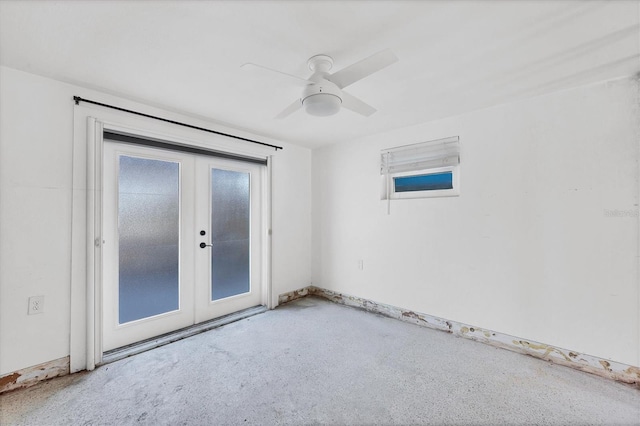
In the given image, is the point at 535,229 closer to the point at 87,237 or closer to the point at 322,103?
the point at 322,103

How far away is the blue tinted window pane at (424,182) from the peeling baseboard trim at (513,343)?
1.40 m

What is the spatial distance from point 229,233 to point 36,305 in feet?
5.52

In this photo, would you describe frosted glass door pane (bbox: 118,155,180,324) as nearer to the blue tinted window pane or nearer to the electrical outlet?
the electrical outlet

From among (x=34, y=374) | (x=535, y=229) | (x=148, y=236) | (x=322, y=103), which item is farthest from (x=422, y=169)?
(x=34, y=374)

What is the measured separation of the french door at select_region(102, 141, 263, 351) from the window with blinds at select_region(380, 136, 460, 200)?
170 cm

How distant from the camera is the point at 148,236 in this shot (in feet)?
8.61

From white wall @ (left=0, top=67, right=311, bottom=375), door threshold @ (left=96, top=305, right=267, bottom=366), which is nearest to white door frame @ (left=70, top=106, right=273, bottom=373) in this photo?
white wall @ (left=0, top=67, right=311, bottom=375)

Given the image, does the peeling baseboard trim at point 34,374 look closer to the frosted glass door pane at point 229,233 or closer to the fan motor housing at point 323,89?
the frosted glass door pane at point 229,233

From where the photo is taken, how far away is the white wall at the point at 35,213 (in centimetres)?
185

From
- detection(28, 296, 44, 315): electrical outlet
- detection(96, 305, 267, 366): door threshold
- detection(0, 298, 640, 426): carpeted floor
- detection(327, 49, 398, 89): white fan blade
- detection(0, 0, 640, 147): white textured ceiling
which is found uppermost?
detection(0, 0, 640, 147): white textured ceiling

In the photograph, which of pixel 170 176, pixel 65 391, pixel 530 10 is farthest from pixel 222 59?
pixel 65 391

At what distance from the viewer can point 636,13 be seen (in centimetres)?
138

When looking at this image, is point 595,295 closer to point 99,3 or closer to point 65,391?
point 99,3

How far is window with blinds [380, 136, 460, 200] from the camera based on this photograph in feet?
9.14
